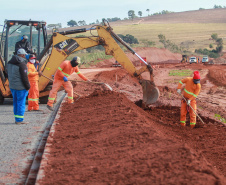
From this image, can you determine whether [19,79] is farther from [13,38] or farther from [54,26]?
[54,26]

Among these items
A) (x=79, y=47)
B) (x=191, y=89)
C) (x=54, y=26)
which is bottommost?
(x=191, y=89)

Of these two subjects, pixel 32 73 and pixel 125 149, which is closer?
pixel 125 149

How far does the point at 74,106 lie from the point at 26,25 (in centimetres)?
391

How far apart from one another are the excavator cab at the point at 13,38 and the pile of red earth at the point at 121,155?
455 centimetres

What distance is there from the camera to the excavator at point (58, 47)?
Answer: 12812 millimetres

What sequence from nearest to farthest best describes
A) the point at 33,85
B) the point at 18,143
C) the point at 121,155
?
the point at 121,155 → the point at 18,143 → the point at 33,85

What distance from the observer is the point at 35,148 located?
25.7 ft

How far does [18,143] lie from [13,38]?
21.1 feet

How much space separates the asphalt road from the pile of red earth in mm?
454

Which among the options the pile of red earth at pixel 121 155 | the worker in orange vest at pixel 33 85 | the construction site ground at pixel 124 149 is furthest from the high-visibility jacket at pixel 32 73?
the pile of red earth at pixel 121 155

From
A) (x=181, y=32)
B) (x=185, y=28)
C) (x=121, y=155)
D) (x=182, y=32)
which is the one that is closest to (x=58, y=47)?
(x=121, y=155)

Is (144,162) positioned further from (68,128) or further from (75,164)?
(68,128)

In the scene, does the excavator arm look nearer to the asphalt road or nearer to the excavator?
the excavator

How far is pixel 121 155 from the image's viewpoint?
633cm
